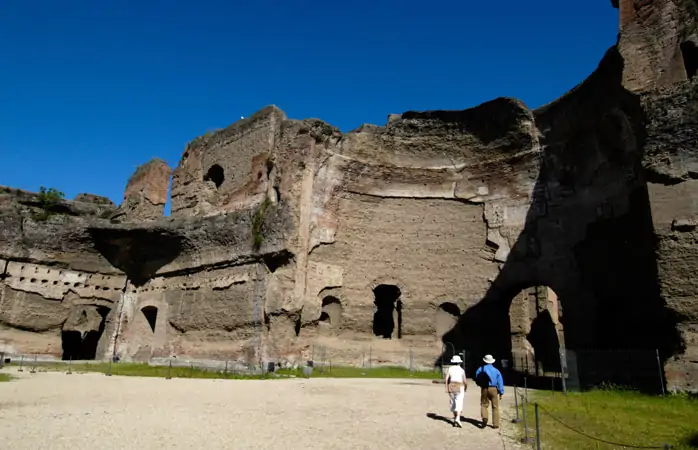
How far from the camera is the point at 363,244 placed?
18.4 m

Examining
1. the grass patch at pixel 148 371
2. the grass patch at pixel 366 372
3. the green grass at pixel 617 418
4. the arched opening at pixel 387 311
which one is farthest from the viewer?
the arched opening at pixel 387 311

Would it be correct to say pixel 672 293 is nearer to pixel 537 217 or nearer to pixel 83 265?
pixel 537 217

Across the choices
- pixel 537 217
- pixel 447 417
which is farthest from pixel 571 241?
pixel 447 417

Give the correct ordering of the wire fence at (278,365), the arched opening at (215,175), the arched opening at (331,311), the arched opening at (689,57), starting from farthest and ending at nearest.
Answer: the arched opening at (215,175) → the arched opening at (331,311) → the wire fence at (278,365) → the arched opening at (689,57)

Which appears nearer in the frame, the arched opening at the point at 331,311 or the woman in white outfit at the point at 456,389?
the woman in white outfit at the point at 456,389

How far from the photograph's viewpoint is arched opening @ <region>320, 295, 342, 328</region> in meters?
17.3

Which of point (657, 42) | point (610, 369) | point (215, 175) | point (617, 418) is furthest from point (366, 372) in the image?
point (657, 42)

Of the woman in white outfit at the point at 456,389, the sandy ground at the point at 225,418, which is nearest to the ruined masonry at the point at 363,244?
the sandy ground at the point at 225,418

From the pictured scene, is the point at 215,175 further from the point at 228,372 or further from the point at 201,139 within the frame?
the point at 228,372

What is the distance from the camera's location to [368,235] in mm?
18625

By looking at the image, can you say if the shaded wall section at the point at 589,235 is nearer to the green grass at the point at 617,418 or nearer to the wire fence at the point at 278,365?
the wire fence at the point at 278,365

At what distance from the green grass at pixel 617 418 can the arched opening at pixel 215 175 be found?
14.5 meters

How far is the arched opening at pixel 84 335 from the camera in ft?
60.4

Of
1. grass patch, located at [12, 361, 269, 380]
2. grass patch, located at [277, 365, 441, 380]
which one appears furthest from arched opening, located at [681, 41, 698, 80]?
grass patch, located at [12, 361, 269, 380]
